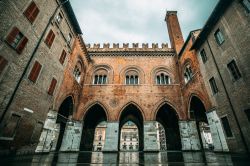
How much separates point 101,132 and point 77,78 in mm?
36709

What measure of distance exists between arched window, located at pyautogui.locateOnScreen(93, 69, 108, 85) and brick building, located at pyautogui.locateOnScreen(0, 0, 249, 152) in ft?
0.38

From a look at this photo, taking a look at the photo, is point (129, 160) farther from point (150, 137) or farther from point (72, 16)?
point (72, 16)

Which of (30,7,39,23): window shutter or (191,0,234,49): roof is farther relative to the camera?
(191,0,234,49): roof

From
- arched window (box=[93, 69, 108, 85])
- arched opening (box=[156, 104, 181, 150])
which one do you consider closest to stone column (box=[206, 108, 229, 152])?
arched opening (box=[156, 104, 181, 150])

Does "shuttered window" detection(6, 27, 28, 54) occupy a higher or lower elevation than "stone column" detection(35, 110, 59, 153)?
higher

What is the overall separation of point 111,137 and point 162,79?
27.4 feet

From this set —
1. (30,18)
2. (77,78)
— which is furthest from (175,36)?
(30,18)

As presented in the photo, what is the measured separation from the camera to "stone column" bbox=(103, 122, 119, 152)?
12.9 m

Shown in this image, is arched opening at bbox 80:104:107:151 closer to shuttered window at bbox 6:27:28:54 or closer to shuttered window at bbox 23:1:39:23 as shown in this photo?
shuttered window at bbox 6:27:28:54

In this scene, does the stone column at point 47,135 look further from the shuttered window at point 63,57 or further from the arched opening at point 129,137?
the arched opening at point 129,137

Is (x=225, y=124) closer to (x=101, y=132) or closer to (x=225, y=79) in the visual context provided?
(x=225, y=79)

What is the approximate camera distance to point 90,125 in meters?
16.9

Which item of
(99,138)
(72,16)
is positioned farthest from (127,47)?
(99,138)

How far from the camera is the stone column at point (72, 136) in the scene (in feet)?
41.9
